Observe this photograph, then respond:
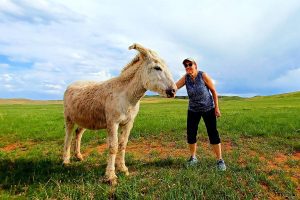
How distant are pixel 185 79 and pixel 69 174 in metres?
4.56

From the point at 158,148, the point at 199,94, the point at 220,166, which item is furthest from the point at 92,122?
the point at 158,148

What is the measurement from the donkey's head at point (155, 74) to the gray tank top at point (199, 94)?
5.98 feet

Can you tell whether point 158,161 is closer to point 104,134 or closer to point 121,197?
point 121,197

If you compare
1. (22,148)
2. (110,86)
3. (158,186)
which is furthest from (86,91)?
(22,148)

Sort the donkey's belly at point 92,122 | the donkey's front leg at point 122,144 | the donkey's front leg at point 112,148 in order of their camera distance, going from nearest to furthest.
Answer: the donkey's front leg at point 112,148 → the donkey's front leg at point 122,144 → the donkey's belly at point 92,122

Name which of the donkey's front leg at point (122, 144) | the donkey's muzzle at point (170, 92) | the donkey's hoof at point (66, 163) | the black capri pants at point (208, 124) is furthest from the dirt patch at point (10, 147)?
the donkey's muzzle at point (170, 92)

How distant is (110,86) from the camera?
9.64 m

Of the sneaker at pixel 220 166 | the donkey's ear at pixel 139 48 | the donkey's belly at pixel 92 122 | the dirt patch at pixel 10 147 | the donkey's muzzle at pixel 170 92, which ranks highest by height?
the donkey's ear at pixel 139 48

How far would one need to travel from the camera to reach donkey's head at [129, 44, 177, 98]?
27.5 feet

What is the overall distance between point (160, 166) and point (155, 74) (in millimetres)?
3413

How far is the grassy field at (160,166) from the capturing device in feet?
25.7

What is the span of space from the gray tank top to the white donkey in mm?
1835

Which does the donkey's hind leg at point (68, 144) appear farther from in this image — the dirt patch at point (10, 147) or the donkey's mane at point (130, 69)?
the dirt patch at point (10, 147)

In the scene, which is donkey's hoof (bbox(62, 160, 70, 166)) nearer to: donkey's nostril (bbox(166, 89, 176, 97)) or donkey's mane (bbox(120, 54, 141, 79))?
donkey's mane (bbox(120, 54, 141, 79))
